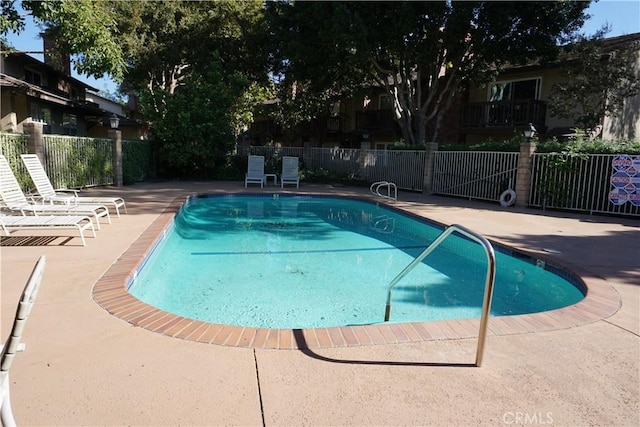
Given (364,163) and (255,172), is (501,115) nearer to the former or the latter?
(364,163)

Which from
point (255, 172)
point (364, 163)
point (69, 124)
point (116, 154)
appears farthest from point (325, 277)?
point (69, 124)

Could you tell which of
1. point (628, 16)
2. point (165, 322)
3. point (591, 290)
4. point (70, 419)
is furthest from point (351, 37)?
point (70, 419)

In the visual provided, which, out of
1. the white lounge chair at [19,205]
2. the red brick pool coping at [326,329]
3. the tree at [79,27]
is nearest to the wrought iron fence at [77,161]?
the tree at [79,27]

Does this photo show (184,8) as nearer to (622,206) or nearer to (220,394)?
(622,206)

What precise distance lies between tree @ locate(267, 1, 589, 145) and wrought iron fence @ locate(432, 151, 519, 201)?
378 centimetres

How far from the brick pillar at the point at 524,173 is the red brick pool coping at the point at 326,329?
8.72 m

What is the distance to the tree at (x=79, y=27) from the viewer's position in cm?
814

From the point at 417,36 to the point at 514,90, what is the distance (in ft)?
22.7

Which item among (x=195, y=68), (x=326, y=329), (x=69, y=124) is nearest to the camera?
(x=326, y=329)

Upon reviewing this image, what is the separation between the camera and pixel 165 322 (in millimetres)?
3539

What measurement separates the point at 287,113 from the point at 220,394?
23584 millimetres

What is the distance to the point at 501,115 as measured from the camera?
19234 mm

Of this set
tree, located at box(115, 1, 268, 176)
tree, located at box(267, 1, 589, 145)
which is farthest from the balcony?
tree, located at box(115, 1, 268, 176)

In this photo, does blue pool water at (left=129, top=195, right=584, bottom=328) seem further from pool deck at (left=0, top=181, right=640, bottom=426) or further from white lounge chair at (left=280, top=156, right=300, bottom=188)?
white lounge chair at (left=280, top=156, right=300, bottom=188)
